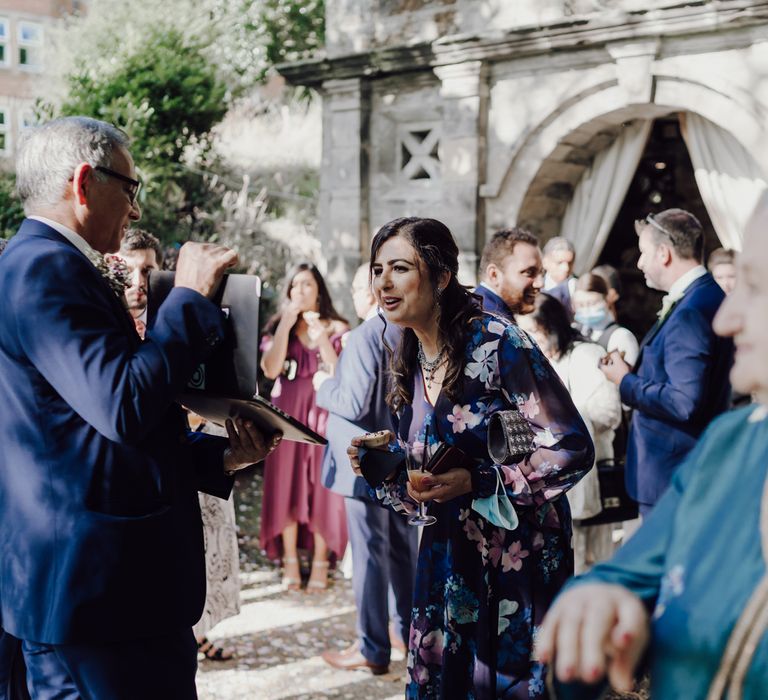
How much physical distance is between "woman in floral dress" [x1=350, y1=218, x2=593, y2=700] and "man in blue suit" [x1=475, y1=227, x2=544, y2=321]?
4.13 feet

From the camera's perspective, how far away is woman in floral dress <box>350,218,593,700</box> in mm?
2559

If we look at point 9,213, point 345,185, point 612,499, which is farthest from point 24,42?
point 612,499

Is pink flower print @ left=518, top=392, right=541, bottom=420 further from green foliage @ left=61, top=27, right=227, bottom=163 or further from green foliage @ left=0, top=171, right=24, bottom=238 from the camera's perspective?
green foliage @ left=61, top=27, right=227, bottom=163

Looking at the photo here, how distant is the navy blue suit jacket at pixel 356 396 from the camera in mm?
4332

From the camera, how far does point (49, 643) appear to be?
2045mm

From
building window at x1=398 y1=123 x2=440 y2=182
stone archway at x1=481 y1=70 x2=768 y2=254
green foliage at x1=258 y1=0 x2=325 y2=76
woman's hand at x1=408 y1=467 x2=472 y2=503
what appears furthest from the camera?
green foliage at x1=258 y1=0 x2=325 y2=76

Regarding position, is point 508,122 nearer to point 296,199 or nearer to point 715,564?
point 715,564

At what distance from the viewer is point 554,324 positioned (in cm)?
490

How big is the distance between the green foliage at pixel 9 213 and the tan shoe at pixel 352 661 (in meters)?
8.41

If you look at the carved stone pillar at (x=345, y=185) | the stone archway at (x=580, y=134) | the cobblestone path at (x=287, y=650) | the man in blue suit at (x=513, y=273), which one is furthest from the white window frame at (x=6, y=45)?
the man in blue suit at (x=513, y=273)

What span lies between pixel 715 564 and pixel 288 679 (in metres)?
3.84

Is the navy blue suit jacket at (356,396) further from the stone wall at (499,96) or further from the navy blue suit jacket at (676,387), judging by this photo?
the stone wall at (499,96)

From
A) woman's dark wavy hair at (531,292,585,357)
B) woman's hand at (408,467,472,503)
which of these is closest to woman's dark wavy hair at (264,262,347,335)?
woman's dark wavy hair at (531,292,585,357)

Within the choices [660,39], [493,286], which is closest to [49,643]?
[493,286]
